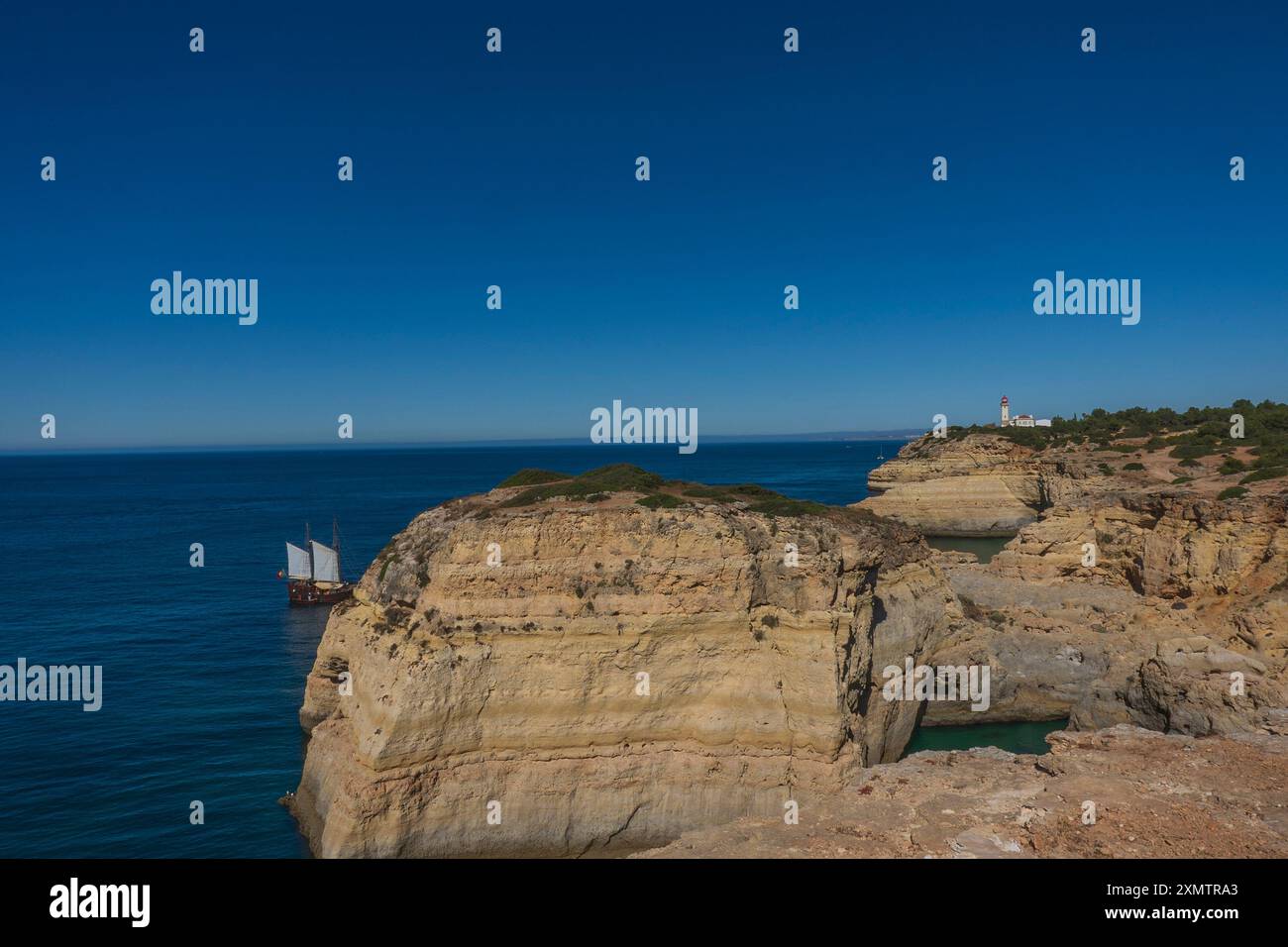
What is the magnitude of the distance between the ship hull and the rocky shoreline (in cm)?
3569

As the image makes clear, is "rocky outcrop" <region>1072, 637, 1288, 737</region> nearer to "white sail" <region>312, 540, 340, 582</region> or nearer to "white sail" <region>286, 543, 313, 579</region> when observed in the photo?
"white sail" <region>312, 540, 340, 582</region>

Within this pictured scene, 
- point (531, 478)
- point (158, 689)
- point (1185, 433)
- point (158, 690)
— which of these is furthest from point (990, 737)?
point (1185, 433)

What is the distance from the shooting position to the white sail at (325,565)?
66.2 m

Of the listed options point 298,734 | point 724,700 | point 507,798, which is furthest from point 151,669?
point 724,700

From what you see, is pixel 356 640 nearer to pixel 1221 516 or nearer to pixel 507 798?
pixel 507 798

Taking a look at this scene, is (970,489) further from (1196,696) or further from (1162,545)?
(1196,696)

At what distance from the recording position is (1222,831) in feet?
60.8

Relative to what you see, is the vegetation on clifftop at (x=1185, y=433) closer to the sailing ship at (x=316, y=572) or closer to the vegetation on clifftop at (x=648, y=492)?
the vegetation on clifftop at (x=648, y=492)

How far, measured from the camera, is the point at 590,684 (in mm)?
24500

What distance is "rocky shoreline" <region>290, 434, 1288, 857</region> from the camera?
21297mm

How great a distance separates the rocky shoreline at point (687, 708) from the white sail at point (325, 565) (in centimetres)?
3807
